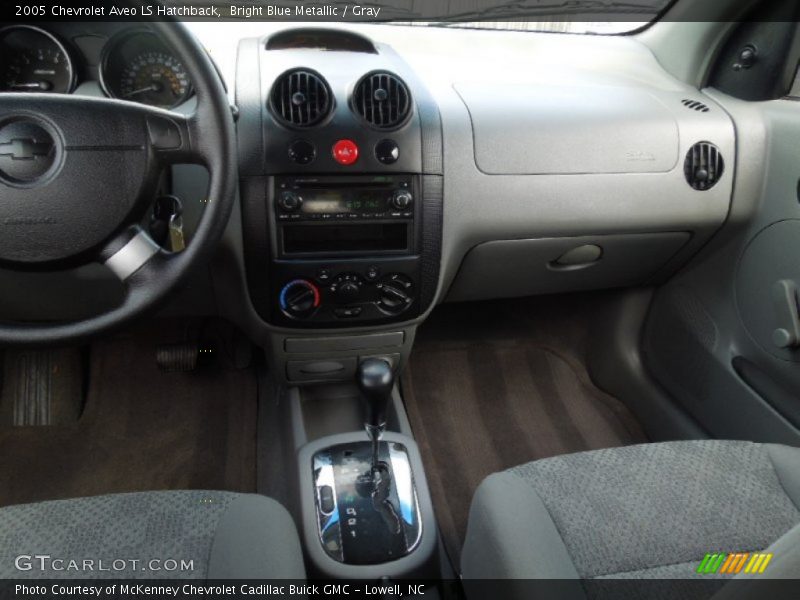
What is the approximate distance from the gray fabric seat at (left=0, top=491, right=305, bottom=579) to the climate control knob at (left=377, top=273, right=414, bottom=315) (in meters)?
0.55

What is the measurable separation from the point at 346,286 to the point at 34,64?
71 centimetres

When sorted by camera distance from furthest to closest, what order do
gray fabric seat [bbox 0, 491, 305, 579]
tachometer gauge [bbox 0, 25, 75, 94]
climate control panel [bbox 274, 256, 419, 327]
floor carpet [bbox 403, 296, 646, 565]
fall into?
1. floor carpet [bbox 403, 296, 646, 565]
2. climate control panel [bbox 274, 256, 419, 327]
3. tachometer gauge [bbox 0, 25, 75, 94]
4. gray fabric seat [bbox 0, 491, 305, 579]

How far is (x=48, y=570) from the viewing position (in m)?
0.90

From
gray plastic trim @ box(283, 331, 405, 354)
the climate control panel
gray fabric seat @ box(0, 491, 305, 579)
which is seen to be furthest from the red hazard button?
gray fabric seat @ box(0, 491, 305, 579)

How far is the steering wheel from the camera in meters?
0.93

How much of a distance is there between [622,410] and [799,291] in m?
0.72

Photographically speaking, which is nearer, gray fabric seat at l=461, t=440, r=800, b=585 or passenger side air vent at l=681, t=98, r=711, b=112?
gray fabric seat at l=461, t=440, r=800, b=585

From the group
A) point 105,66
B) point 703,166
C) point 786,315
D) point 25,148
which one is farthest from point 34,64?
A: point 786,315

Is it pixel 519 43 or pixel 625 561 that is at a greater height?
pixel 519 43

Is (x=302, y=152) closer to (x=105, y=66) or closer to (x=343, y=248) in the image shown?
(x=343, y=248)

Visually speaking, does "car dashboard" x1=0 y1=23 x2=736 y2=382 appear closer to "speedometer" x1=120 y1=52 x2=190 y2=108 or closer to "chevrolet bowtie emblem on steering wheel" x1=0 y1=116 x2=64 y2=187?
"speedometer" x1=120 y1=52 x2=190 y2=108

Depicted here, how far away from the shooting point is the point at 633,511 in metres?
1.02

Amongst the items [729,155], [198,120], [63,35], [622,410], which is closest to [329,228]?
[198,120]

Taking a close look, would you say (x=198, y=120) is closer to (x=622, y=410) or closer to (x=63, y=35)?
(x=63, y=35)
